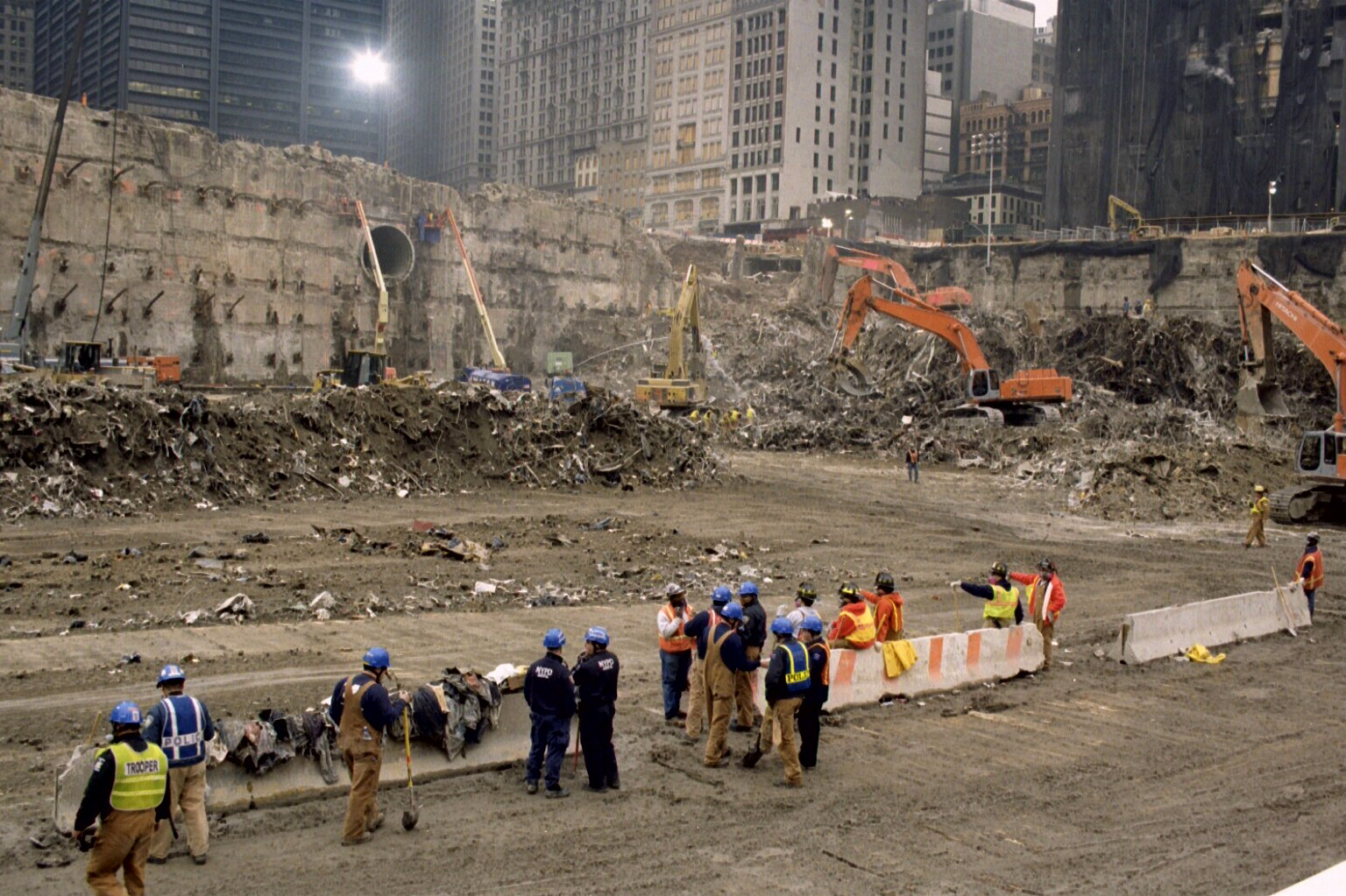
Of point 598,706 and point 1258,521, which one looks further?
point 1258,521

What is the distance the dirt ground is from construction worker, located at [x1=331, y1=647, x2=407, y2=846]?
23cm

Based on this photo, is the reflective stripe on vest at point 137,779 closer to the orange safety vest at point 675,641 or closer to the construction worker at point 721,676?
the construction worker at point 721,676

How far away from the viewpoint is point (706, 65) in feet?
404

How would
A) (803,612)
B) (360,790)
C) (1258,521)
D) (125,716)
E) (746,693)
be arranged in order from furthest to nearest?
1. (1258,521)
2. (746,693)
3. (803,612)
4. (360,790)
5. (125,716)

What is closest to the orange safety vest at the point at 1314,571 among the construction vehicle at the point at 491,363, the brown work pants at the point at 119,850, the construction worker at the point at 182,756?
the construction worker at the point at 182,756

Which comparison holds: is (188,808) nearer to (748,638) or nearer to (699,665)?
(699,665)

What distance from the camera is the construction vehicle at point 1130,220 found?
62812mm

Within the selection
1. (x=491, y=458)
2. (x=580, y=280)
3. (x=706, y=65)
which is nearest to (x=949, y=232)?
(x=580, y=280)

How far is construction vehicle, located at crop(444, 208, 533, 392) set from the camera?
160 ft

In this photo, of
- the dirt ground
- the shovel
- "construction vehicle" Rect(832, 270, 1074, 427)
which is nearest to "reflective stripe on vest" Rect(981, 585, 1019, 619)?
the dirt ground

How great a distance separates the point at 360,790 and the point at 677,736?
3.69 metres

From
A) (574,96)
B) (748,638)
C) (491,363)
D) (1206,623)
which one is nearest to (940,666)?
(748,638)

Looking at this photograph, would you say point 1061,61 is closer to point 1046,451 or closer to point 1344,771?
point 1046,451

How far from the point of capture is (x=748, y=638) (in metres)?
11.1
